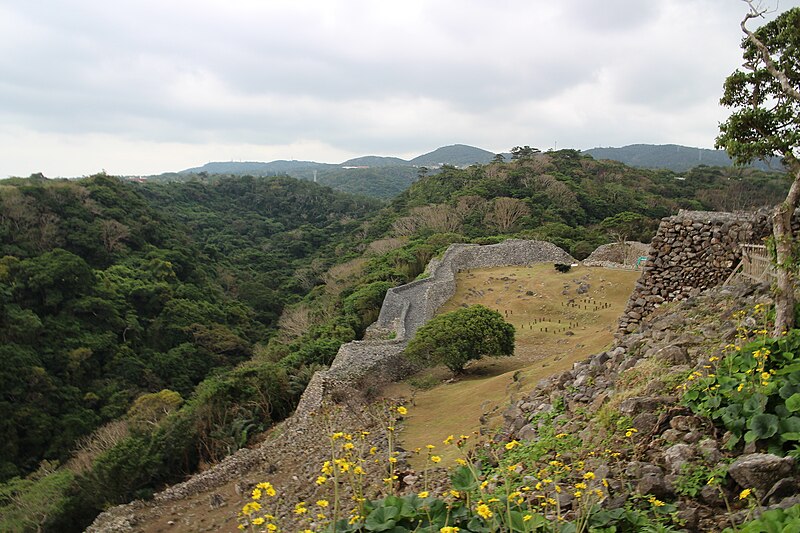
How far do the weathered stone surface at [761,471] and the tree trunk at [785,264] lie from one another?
1.87 m

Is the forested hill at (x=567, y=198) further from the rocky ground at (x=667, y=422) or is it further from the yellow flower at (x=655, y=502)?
the yellow flower at (x=655, y=502)

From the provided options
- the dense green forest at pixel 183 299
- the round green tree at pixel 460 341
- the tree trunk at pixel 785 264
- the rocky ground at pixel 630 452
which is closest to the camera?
the rocky ground at pixel 630 452

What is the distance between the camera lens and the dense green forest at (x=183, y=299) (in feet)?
41.2

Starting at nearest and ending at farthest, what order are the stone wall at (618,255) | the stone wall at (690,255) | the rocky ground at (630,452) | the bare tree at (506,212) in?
1. the rocky ground at (630,452)
2. the stone wall at (690,255)
3. the stone wall at (618,255)
4. the bare tree at (506,212)

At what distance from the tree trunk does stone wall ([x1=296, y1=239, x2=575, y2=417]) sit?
9.66m

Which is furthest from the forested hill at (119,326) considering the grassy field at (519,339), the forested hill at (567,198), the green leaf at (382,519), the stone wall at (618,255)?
the stone wall at (618,255)

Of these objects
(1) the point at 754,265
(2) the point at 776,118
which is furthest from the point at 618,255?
(2) the point at 776,118

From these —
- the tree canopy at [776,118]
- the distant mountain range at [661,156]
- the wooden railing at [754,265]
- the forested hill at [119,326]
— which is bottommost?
the forested hill at [119,326]

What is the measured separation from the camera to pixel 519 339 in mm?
17062

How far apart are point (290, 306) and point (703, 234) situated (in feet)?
102

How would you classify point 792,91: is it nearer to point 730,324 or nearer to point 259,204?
point 730,324

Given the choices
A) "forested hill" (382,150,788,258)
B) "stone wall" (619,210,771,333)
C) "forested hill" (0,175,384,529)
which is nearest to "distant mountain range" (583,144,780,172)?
"forested hill" (382,150,788,258)

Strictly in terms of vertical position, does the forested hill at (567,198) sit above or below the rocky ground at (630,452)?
above

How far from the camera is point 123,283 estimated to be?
29.2 m
